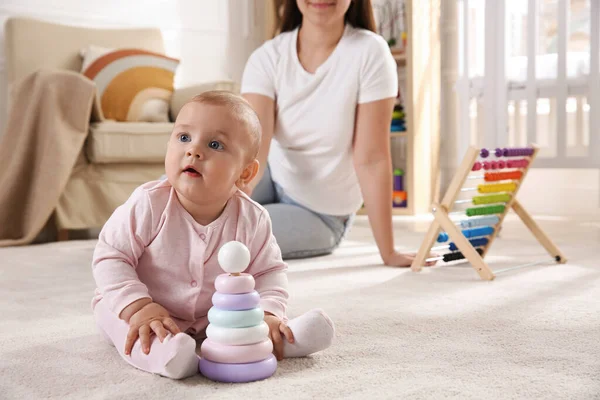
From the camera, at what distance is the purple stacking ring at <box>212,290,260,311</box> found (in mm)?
831

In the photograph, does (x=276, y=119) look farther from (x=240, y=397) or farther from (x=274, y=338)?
(x=240, y=397)

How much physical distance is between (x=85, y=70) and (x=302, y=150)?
5.00 feet

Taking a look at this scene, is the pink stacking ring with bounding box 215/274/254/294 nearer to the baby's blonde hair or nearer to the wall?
the baby's blonde hair

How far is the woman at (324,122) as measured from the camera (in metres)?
1.83

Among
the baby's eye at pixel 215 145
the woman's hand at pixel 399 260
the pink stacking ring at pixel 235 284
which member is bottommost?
the woman's hand at pixel 399 260

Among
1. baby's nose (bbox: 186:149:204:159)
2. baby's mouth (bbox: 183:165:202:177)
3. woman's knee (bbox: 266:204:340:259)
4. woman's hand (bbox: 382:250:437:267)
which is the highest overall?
baby's nose (bbox: 186:149:204:159)

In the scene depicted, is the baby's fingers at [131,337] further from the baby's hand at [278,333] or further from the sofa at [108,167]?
the sofa at [108,167]

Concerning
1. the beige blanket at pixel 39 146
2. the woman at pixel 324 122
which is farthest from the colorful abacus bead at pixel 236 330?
the beige blanket at pixel 39 146

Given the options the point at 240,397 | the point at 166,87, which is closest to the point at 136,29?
the point at 166,87

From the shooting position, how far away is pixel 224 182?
944 millimetres

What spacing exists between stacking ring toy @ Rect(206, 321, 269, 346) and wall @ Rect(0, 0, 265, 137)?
2.86m

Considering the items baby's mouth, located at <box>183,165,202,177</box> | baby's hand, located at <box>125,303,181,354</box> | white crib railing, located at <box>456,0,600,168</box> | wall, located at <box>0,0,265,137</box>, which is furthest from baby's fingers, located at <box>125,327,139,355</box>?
wall, located at <box>0,0,265,137</box>

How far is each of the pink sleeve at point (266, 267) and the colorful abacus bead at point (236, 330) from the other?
15 cm

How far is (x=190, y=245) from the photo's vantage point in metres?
0.99
